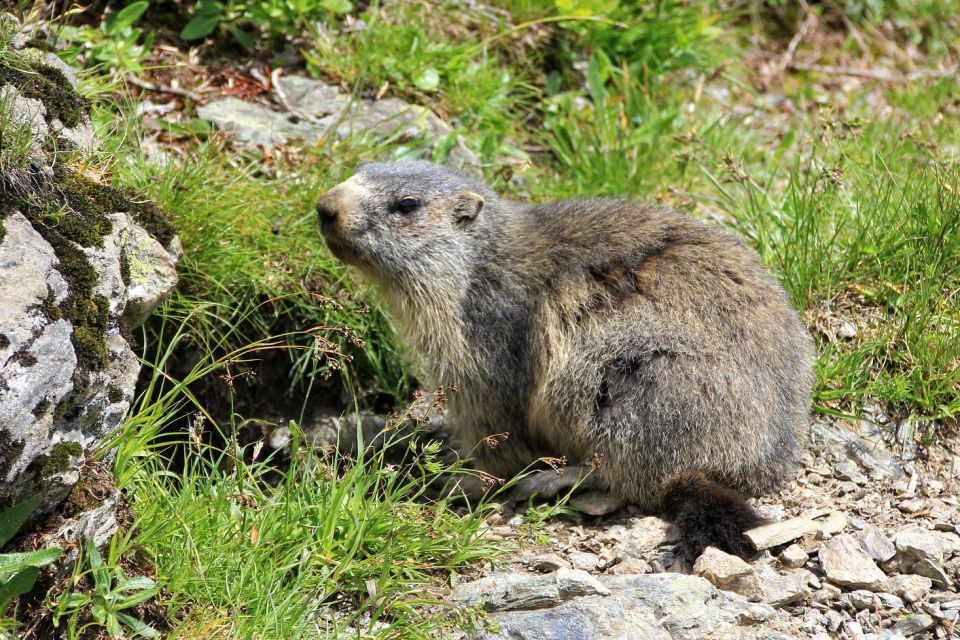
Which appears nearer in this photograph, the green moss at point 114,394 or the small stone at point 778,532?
the green moss at point 114,394

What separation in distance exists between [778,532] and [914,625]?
685mm

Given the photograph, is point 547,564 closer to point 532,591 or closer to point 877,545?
point 532,591

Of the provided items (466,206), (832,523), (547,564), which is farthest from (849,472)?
(466,206)

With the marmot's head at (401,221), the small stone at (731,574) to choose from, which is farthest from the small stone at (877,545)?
the marmot's head at (401,221)

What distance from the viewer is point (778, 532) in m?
4.55

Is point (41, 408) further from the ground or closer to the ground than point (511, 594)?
further from the ground

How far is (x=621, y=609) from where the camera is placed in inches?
154

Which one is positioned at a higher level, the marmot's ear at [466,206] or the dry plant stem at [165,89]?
the dry plant stem at [165,89]

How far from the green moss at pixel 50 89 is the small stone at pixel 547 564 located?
305 centimetres

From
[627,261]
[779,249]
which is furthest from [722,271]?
[779,249]

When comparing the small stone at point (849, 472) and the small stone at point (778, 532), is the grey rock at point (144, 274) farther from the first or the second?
the small stone at point (849, 472)

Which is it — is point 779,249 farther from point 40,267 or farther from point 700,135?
point 40,267

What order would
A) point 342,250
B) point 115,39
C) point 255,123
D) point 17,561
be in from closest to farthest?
1. point 17,561
2. point 342,250
3. point 115,39
4. point 255,123

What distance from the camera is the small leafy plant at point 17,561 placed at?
336 centimetres
